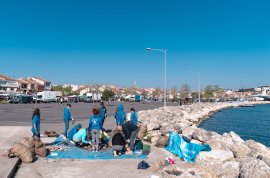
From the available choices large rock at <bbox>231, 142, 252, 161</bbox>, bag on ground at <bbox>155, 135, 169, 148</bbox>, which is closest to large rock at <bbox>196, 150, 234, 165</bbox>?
bag on ground at <bbox>155, 135, 169, 148</bbox>

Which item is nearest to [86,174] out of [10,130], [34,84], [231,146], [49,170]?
[49,170]

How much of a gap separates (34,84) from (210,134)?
135 meters

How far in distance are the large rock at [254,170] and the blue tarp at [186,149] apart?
2.44 metres

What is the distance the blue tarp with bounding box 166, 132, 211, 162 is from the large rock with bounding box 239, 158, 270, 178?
8.00ft

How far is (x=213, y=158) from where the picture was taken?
12.9m

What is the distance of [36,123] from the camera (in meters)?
14.5

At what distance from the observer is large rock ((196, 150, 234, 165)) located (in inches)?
503

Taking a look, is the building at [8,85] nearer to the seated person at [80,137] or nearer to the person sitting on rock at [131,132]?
the seated person at [80,137]

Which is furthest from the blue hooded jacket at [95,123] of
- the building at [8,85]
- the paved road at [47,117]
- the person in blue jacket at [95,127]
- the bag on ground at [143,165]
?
the building at [8,85]

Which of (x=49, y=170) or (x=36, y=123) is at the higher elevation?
(x=36, y=123)

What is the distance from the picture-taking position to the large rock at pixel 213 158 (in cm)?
1278

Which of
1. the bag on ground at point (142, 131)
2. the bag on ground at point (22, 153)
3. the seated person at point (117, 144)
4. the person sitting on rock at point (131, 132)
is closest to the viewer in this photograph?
the bag on ground at point (22, 153)

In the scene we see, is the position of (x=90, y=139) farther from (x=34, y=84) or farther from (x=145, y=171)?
(x=34, y=84)

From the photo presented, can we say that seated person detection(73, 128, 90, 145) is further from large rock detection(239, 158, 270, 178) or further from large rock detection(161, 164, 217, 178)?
large rock detection(239, 158, 270, 178)
